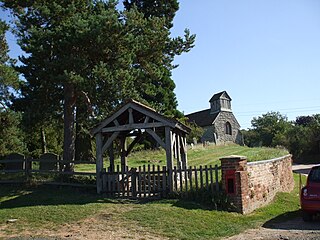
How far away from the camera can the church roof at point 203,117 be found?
176ft

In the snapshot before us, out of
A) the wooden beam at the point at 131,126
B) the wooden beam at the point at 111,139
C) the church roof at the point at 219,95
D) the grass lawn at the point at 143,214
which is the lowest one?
the grass lawn at the point at 143,214

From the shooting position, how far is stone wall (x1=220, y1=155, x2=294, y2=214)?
10914mm

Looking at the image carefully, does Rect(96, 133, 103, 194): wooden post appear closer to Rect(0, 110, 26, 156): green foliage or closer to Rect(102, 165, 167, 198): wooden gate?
Rect(102, 165, 167, 198): wooden gate

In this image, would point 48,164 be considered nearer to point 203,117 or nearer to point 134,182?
point 134,182

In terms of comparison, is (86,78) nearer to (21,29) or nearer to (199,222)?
(21,29)

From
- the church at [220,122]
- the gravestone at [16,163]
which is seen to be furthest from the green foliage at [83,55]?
the church at [220,122]

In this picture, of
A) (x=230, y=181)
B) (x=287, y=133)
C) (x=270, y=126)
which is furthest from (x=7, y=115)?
(x=270, y=126)

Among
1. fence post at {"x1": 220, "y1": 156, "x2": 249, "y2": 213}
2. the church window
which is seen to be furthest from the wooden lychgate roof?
the church window

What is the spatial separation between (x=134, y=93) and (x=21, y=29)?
22.5ft

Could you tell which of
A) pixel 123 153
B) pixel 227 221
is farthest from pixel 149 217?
pixel 123 153

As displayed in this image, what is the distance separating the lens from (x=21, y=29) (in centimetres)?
1816

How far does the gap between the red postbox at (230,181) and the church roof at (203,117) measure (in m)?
42.1

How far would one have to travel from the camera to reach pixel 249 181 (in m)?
11.6

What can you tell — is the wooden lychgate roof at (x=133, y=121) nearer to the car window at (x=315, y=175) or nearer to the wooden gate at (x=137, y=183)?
the wooden gate at (x=137, y=183)
